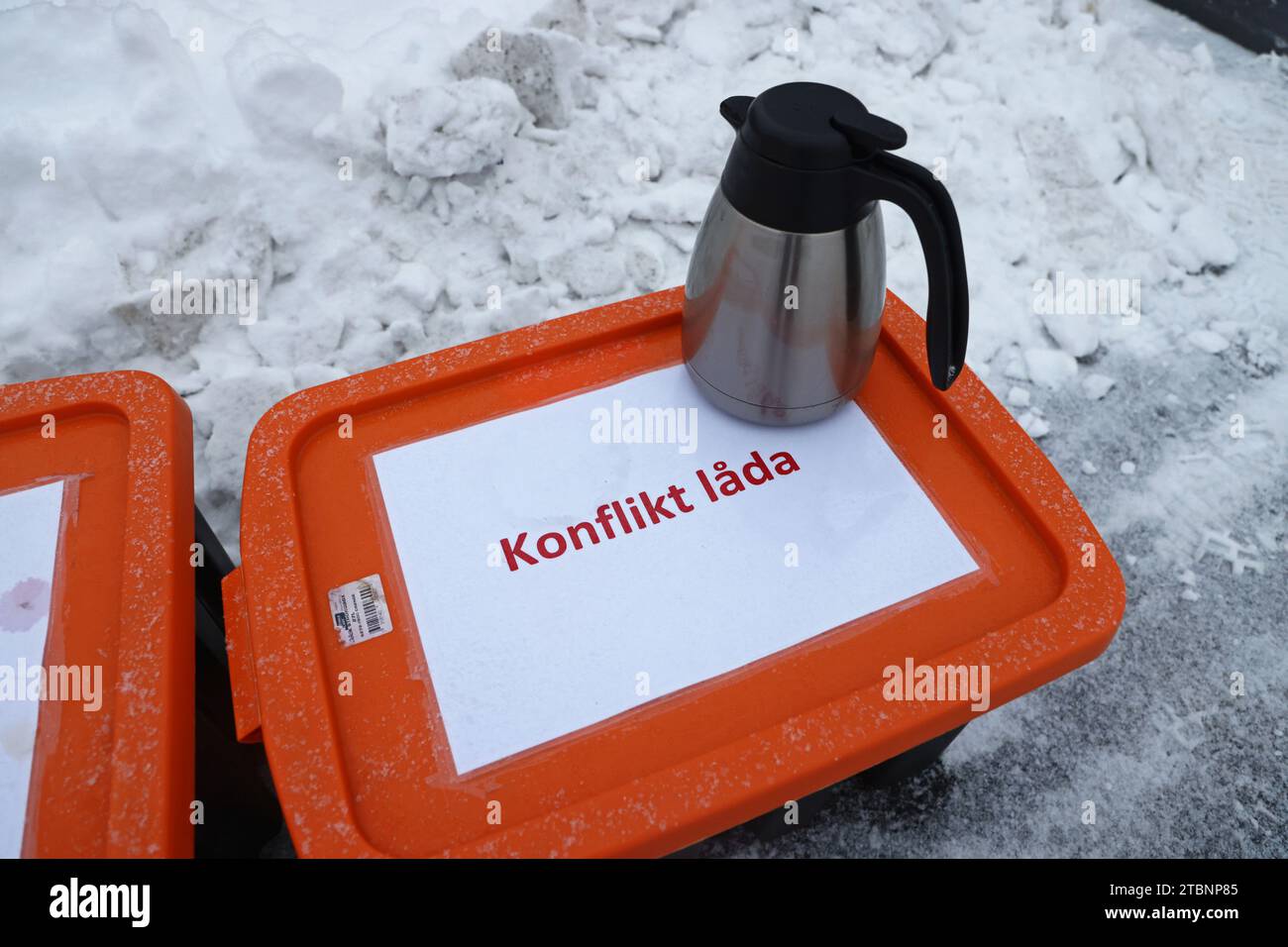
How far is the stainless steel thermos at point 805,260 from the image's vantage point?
75 centimetres

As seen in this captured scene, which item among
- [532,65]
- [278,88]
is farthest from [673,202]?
[278,88]

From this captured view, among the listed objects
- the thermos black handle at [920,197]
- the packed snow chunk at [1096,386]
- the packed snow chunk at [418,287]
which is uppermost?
the thermos black handle at [920,197]

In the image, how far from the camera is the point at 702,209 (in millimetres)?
1771

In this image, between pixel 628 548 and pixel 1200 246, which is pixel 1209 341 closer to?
pixel 1200 246

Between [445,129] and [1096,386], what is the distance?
143 cm

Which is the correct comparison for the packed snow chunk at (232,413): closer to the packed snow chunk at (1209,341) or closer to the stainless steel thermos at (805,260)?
the stainless steel thermos at (805,260)

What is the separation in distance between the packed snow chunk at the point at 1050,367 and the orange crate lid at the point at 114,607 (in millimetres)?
1532

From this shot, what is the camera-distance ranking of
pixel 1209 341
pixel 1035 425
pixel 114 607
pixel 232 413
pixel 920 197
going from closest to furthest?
pixel 920 197
pixel 114 607
pixel 232 413
pixel 1035 425
pixel 1209 341

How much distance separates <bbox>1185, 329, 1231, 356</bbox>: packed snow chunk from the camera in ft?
5.65

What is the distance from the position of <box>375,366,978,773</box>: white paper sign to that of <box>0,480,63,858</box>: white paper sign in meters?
0.36

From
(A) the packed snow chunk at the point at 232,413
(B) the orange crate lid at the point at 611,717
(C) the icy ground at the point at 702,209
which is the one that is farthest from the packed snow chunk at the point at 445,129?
(B) the orange crate lid at the point at 611,717

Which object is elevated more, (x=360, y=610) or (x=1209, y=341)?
(x=360, y=610)

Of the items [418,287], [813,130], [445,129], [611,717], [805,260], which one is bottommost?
[418,287]
